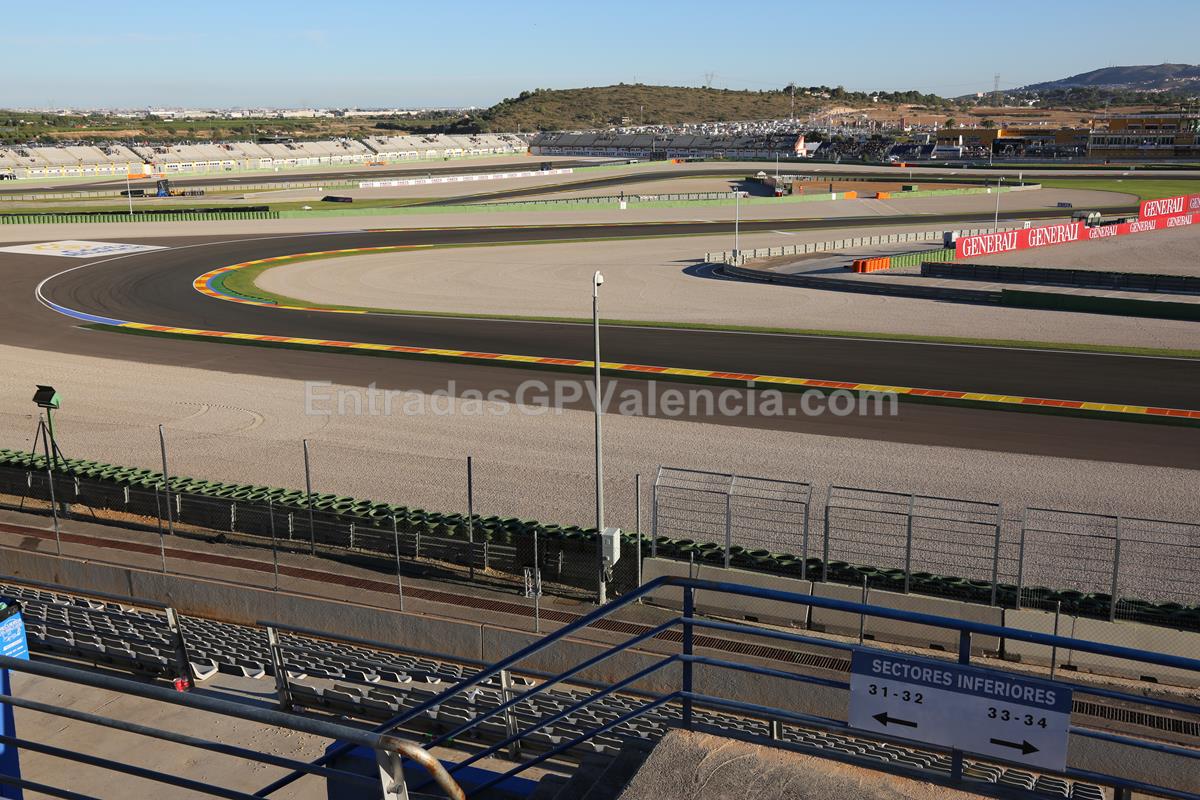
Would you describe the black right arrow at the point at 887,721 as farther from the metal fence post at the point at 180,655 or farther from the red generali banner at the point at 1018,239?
the red generali banner at the point at 1018,239

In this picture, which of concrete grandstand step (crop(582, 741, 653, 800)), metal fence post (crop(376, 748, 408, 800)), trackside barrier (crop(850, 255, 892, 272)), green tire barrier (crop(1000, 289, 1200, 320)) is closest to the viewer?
metal fence post (crop(376, 748, 408, 800))

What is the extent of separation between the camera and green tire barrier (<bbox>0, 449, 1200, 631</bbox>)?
52.5 ft

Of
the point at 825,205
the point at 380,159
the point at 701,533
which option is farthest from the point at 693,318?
the point at 380,159

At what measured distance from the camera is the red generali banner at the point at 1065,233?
186 feet

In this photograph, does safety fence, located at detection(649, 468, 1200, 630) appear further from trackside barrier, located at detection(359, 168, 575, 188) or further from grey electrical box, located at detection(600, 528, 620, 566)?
trackside barrier, located at detection(359, 168, 575, 188)

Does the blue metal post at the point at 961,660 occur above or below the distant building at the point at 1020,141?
below

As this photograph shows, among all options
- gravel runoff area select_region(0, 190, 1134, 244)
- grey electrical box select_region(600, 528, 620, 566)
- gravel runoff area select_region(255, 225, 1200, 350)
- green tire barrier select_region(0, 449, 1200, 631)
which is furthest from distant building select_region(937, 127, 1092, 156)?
grey electrical box select_region(600, 528, 620, 566)

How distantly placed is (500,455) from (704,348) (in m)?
12.9

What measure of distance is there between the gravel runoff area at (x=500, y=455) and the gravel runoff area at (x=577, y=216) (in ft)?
134

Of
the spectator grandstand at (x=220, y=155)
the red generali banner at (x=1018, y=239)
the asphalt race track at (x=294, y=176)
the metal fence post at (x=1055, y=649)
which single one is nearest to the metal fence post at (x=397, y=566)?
the metal fence post at (x=1055, y=649)

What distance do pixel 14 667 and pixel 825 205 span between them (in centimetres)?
9221

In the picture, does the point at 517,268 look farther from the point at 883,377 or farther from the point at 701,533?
the point at 701,533

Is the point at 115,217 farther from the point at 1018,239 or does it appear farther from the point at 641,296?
the point at 1018,239

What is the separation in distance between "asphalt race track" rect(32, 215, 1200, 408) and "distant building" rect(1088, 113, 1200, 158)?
137322mm
